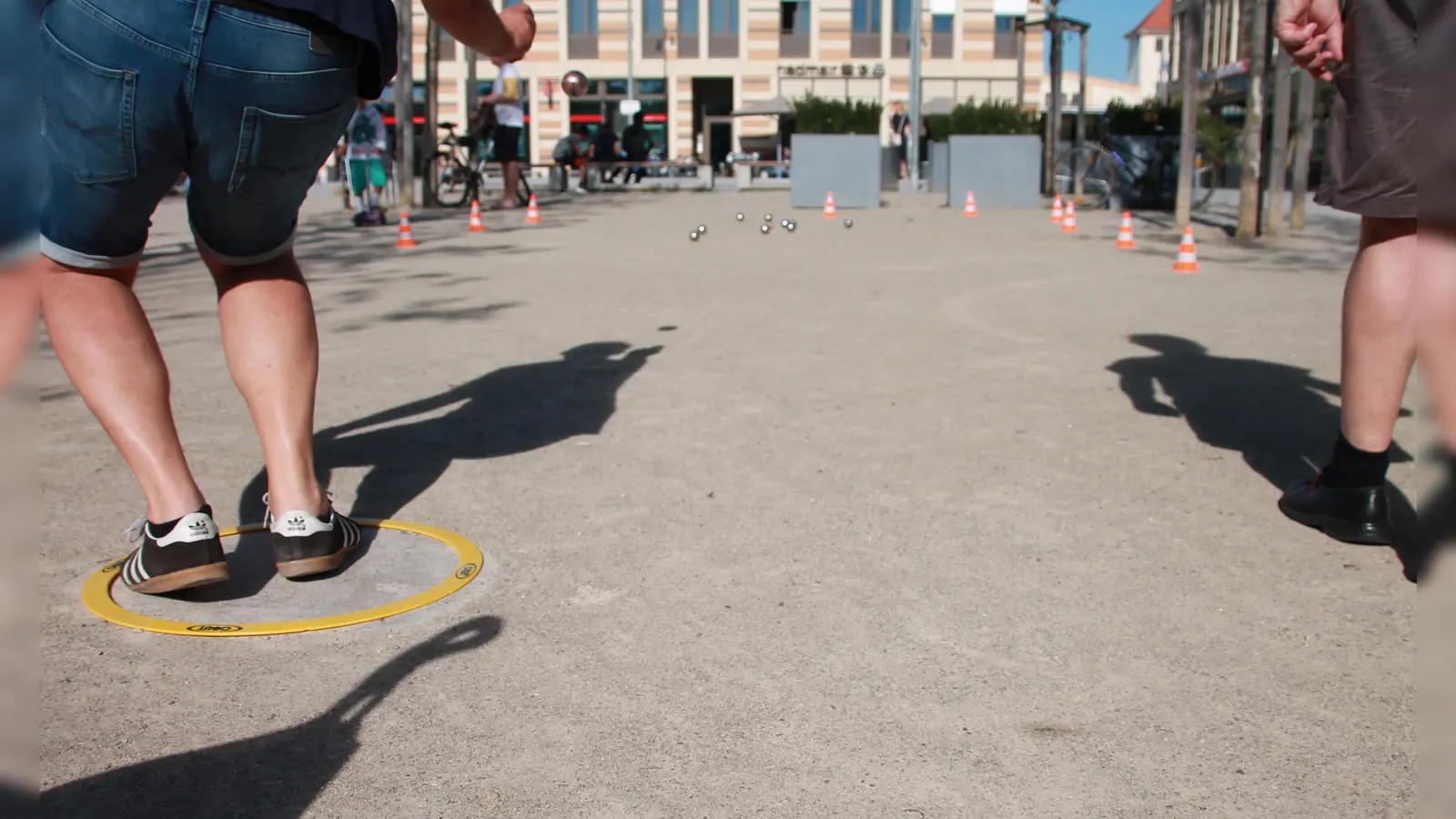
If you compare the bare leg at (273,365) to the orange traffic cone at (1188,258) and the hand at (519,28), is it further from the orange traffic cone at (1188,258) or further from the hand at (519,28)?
the orange traffic cone at (1188,258)

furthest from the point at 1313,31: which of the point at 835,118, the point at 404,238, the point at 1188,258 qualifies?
the point at 835,118

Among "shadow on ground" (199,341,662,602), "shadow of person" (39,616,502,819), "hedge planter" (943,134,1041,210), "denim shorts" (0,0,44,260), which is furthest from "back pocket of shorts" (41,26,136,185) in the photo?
"hedge planter" (943,134,1041,210)

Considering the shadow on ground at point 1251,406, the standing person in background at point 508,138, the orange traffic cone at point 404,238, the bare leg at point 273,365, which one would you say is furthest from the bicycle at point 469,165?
the bare leg at point 273,365

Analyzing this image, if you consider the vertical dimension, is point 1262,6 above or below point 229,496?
above

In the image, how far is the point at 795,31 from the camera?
49.0 meters

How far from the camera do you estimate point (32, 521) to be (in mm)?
854

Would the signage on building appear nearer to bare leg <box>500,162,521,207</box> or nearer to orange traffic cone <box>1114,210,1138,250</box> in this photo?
bare leg <box>500,162,521,207</box>

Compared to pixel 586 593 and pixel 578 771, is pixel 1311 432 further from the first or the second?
pixel 578 771

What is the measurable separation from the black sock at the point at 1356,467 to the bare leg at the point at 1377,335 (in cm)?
2

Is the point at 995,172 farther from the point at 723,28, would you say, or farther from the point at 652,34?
the point at 652,34

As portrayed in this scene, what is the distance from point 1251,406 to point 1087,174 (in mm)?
18356

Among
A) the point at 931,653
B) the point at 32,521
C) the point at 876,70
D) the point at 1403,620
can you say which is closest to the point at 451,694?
the point at 931,653

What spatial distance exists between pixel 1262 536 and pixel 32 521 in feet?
11.0

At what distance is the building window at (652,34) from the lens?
48688mm
